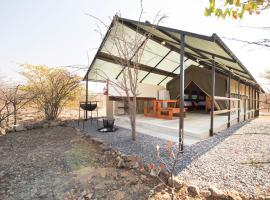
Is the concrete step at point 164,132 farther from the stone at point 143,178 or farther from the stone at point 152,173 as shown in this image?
the stone at point 143,178

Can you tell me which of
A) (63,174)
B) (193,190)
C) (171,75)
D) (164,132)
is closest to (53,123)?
(63,174)

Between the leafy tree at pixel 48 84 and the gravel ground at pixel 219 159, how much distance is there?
4.07 meters

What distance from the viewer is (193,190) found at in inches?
73.8

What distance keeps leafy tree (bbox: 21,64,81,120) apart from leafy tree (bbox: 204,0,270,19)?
23.9ft

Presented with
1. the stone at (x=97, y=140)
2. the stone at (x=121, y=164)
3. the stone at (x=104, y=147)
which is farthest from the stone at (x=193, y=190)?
the stone at (x=97, y=140)

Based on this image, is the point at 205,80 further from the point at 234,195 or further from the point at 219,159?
the point at 234,195

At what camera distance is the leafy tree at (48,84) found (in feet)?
22.6

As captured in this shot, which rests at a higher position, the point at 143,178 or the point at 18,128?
the point at 18,128

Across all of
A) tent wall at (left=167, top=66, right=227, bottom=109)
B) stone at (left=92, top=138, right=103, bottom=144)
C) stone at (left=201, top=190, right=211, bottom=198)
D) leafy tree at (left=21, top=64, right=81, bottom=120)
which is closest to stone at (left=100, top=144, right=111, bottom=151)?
stone at (left=92, top=138, right=103, bottom=144)

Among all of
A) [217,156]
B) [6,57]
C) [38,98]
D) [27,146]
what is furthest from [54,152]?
[6,57]

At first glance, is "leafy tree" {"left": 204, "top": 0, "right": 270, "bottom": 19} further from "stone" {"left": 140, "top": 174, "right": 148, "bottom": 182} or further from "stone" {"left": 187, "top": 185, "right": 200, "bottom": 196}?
"stone" {"left": 140, "top": 174, "right": 148, "bottom": 182}

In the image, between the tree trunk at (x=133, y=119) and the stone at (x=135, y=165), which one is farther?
the tree trunk at (x=133, y=119)

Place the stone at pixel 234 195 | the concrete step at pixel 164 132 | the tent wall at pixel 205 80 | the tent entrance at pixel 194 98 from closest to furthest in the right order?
the stone at pixel 234 195, the concrete step at pixel 164 132, the tent wall at pixel 205 80, the tent entrance at pixel 194 98

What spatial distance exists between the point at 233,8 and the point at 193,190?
6.29 feet
